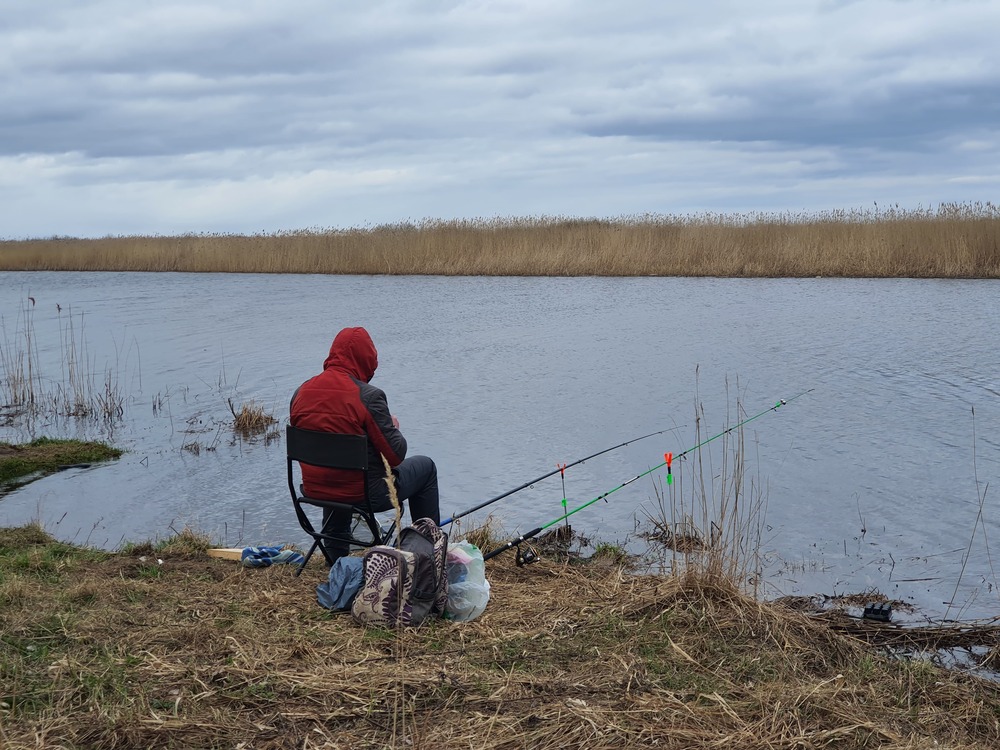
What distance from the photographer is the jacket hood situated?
487 cm

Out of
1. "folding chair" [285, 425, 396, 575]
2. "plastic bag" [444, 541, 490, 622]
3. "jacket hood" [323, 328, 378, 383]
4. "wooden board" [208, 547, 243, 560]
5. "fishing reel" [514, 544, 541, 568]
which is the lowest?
→ "wooden board" [208, 547, 243, 560]

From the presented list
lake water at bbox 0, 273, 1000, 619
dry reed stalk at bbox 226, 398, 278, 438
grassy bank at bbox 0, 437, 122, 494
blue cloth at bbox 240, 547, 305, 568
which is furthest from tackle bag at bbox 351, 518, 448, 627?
dry reed stalk at bbox 226, 398, 278, 438

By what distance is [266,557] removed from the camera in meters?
5.30

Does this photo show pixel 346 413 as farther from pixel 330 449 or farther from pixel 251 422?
pixel 251 422

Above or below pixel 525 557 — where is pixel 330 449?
above

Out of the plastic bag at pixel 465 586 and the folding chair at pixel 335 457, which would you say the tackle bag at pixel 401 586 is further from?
the folding chair at pixel 335 457

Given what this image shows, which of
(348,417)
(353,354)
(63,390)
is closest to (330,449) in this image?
(348,417)

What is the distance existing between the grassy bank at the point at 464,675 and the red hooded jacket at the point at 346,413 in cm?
57

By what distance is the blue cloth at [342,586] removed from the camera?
427cm

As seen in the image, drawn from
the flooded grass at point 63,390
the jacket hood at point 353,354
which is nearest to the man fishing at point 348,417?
the jacket hood at point 353,354

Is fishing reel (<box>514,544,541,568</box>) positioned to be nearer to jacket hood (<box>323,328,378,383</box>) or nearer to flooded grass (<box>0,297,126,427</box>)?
jacket hood (<box>323,328,378,383</box>)

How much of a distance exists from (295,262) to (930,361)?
909 inches

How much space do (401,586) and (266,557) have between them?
1517 mm

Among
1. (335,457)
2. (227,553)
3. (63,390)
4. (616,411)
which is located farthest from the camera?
(63,390)
